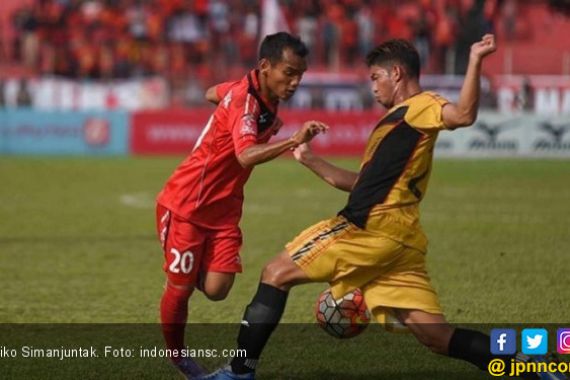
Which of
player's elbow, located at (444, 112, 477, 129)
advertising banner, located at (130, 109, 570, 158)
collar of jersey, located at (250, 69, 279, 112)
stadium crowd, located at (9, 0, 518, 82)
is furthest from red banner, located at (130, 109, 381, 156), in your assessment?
player's elbow, located at (444, 112, 477, 129)

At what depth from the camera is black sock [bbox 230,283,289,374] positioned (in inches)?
251

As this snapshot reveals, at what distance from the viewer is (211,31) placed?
32.6m

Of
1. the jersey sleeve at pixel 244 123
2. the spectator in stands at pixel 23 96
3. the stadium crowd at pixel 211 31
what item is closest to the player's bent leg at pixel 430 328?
the jersey sleeve at pixel 244 123

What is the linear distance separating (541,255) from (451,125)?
693 cm

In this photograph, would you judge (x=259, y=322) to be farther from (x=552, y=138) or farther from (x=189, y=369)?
(x=552, y=138)

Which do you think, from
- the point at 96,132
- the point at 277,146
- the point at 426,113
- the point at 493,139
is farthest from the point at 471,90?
the point at 96,132

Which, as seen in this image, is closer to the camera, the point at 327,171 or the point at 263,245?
the point at 327,171

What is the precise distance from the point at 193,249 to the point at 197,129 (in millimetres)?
20844

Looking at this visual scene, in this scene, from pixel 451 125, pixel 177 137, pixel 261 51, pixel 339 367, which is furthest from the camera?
pixel 177 137

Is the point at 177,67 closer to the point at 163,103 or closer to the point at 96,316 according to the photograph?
the point at 163,103

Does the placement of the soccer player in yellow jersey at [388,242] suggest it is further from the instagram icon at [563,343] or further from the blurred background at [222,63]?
the blurred background at [222,63]

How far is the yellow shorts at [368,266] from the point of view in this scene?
6.20m

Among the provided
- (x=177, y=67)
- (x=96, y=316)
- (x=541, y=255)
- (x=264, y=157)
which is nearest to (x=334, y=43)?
(x=177, y=67)

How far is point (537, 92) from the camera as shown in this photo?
1179 inches
